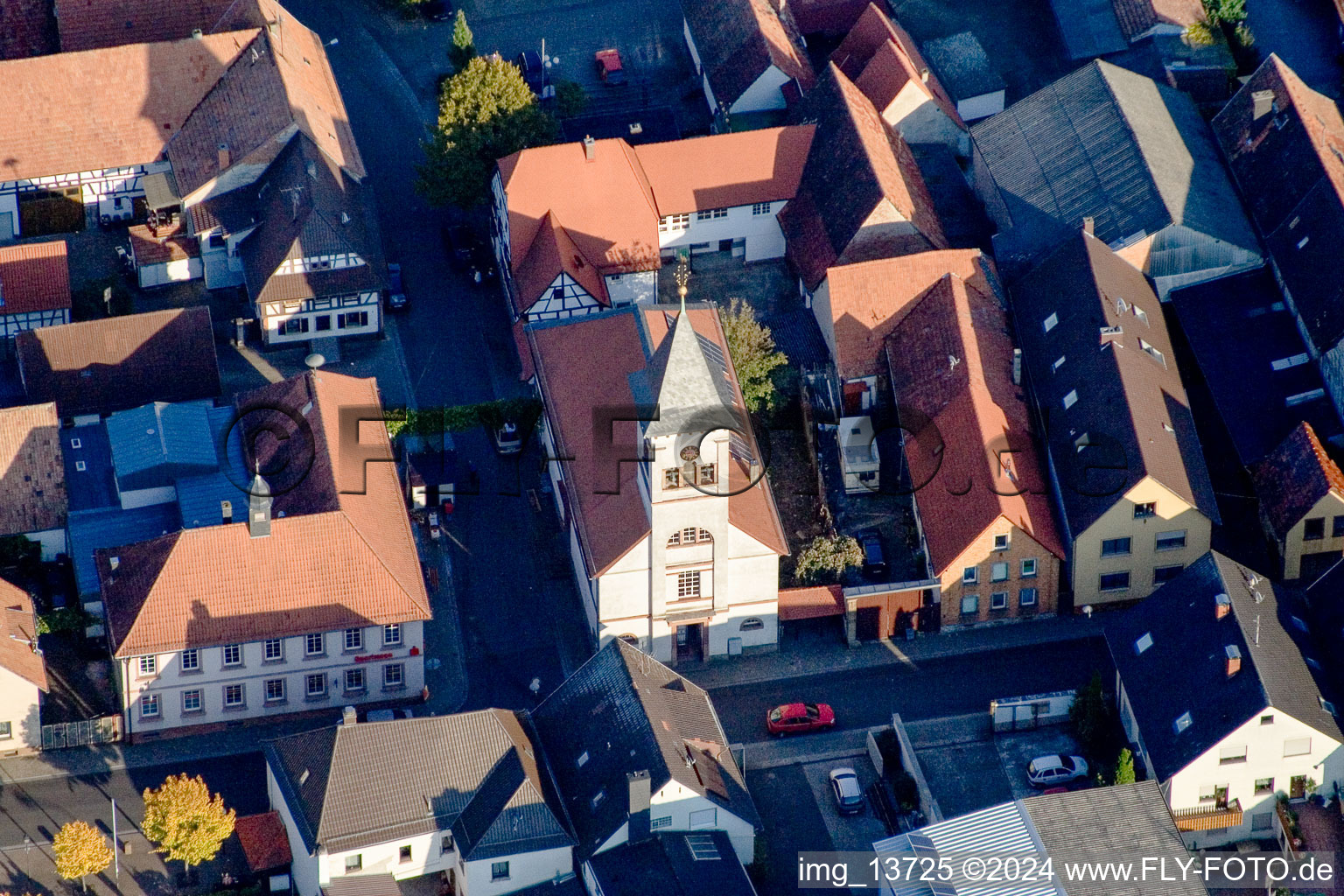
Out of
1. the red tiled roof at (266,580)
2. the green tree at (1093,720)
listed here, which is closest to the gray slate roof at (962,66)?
the green tree at (1093,720)

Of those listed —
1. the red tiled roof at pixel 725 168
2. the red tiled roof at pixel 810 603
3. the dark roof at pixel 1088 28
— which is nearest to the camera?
the red tiled roof at pixel 810 603

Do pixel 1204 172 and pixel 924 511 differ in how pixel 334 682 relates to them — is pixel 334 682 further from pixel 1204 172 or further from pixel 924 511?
pixel 1204 172

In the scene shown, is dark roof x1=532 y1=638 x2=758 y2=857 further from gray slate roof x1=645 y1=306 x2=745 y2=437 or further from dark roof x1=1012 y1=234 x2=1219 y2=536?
dark roof x1=1012 y1=234 x2=1219 y2=536

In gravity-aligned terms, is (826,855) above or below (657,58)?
below

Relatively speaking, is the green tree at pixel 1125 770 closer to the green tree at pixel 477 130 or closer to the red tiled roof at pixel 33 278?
the green tree at pixel 477 130

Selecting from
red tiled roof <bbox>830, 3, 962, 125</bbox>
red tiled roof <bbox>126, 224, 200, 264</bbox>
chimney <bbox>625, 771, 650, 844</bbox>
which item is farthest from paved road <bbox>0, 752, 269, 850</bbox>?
red tiled roof <bbox>830, 3, 962, 125</bbox>

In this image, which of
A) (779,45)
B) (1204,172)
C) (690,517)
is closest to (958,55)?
(779,45)

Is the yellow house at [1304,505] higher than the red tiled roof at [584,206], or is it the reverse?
the red tiled roof at [584,206]
